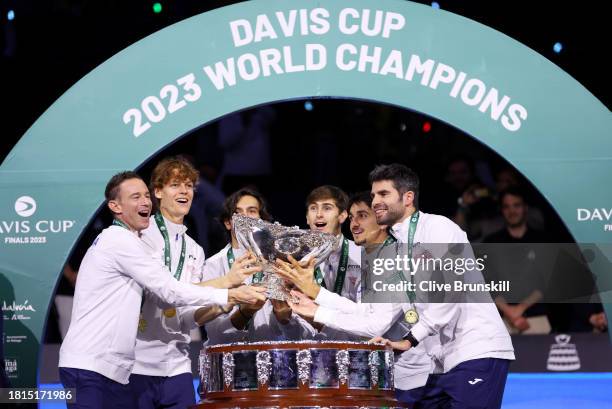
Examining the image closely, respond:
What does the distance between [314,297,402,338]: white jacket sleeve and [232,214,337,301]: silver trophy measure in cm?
27

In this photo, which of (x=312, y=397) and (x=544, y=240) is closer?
(x=312, y=397)

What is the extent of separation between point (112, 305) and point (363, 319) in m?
1.43

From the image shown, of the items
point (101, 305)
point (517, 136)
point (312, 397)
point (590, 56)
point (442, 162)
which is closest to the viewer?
point (312, 397)

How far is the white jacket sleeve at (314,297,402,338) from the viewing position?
6749 millimetres

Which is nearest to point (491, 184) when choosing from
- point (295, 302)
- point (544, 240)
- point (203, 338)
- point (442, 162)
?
point (442, 162)

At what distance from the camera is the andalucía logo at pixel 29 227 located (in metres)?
7.69

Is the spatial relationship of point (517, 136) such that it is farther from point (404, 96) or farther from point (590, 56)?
point (590, 56)

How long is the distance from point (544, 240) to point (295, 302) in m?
4.02

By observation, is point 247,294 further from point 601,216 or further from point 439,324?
point 601,216

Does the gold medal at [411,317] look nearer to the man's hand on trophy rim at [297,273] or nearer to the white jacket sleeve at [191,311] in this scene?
the man's hand on trophy rim at [297,273]

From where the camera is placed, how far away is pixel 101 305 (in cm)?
674

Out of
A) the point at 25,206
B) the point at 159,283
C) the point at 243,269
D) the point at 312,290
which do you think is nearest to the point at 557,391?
the point at 312,290

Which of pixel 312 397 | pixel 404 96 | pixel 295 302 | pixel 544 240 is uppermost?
pixel 404 96

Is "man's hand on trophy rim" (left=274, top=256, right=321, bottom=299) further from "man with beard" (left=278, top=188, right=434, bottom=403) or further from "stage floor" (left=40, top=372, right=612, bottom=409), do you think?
"stage floor" (left=40, top=372, right=612, bottom=409)
